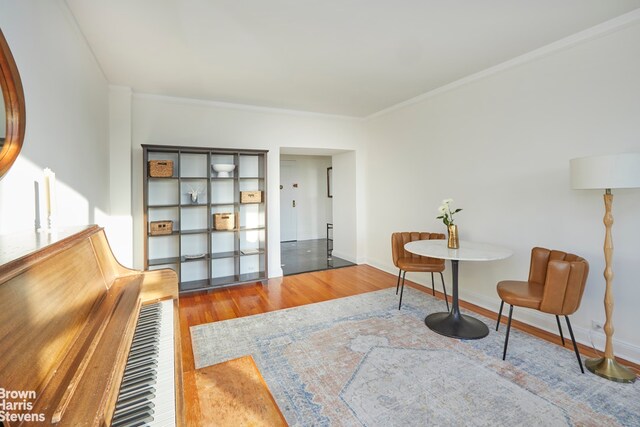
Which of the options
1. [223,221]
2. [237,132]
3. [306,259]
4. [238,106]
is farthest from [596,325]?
[238,106]

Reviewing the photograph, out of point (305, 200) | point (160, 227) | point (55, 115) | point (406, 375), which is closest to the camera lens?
point (55, 115)

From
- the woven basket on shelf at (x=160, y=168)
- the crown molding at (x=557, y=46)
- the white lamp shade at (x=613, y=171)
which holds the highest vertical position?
the crown molding at (x=557, y=46)

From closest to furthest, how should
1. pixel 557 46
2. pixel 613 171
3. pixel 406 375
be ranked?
pixel 613 171, pixel 406 375, pixel 557 46

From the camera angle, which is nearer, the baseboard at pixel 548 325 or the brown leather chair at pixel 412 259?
the baseboard at pixel 548 325

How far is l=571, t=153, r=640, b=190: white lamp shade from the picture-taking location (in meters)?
1.91

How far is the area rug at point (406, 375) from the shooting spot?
5.69ft

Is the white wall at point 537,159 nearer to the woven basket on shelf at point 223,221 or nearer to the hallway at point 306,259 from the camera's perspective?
the hallway at point 306,259

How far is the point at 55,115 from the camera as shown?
184 centimetres

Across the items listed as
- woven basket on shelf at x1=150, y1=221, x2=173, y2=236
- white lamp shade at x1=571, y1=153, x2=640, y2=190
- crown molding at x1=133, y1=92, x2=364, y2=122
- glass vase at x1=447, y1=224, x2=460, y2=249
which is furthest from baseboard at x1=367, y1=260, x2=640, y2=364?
woven basket on shelf at x1=150, y1=221, x2=173, y2=236

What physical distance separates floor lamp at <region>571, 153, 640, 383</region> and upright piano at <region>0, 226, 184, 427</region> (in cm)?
265

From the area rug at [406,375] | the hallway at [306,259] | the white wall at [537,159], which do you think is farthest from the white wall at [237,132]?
the area rug at [406,375]

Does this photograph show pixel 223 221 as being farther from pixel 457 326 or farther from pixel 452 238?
pixel 457 326

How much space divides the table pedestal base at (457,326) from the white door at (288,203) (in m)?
5.13

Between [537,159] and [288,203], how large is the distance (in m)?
5.64
